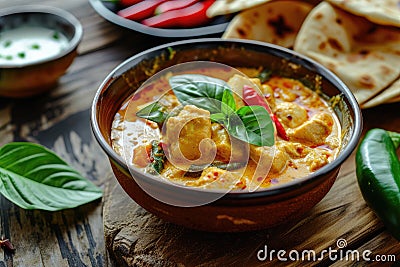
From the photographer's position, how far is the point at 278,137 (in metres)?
2.33

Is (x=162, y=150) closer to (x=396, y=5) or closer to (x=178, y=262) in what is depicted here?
(x=178, y=262)

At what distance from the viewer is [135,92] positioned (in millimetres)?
2605

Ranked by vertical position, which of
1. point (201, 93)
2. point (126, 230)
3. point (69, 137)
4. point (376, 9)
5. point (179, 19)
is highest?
point (376, 9)

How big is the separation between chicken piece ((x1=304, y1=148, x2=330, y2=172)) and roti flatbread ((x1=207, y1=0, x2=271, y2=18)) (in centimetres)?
115

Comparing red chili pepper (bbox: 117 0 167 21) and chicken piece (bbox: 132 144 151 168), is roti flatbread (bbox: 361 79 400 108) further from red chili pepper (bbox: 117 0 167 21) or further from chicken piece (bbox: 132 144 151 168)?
red chili pepper (bbox: 117 0 167 21)

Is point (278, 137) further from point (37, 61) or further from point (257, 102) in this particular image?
point (37, 61)

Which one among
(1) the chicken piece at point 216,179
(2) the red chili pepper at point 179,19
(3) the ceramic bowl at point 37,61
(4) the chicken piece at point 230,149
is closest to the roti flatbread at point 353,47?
(2) the red chili pepper at point 179,19

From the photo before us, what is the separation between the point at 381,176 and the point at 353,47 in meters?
1.01

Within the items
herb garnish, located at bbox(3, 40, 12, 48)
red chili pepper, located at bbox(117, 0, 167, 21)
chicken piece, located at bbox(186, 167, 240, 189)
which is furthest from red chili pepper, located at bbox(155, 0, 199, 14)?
chicken piece, located at bbox(186, 167, 240, 189)

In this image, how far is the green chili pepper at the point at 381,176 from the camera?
7.23ft

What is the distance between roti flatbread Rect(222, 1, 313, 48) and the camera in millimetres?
3195

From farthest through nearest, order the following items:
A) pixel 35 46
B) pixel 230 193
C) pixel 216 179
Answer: pixel 35 46, pixel 216 179, pixel 230 193

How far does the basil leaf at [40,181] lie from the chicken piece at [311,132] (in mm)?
903

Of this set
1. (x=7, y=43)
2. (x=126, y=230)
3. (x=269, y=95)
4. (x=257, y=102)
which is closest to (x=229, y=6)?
(x=269, y=95)
